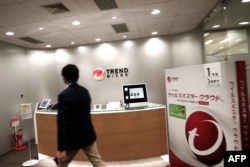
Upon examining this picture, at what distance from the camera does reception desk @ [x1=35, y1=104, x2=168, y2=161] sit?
153 inches

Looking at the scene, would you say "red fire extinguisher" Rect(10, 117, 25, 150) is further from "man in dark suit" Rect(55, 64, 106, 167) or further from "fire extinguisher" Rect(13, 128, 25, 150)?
"man in dark suit" Rect(55, 64, 106, 167)

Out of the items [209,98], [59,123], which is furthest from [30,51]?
[209,98]

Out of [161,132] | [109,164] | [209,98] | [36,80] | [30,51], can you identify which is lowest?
[109,164]

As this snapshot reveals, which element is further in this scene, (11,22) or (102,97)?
(102,97)

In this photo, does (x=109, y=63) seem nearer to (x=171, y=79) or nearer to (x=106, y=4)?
(x=106, y=4)

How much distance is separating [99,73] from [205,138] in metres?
5.29

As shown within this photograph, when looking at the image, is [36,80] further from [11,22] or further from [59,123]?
[59,123]

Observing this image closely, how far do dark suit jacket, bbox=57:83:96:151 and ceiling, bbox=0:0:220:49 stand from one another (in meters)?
2.14

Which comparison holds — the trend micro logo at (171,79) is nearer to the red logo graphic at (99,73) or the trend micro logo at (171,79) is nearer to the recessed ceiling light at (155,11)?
the recessed ceiling light at (155,11)

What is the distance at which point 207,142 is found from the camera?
8.12ft

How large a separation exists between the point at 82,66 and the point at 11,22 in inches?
126

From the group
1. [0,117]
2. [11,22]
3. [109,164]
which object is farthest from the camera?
[0,117]

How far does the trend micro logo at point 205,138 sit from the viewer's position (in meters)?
2.34

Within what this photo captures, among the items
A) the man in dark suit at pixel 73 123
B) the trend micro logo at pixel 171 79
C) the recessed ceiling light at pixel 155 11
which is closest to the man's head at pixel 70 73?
the man in dark suit at pixel 73 123
